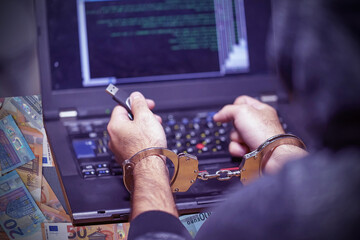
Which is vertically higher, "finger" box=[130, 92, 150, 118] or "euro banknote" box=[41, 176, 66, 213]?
"finger" box=[130, 92, 150, 118]

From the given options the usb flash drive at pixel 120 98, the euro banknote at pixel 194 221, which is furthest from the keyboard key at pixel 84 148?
the euro banknote at pixel 194 221

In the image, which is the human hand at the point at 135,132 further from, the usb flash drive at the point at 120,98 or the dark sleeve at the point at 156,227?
the dark sleeve at the point at 156,227

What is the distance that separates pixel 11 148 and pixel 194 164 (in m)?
0.39

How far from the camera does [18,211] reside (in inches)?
26.0

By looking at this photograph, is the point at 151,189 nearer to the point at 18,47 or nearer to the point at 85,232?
the point at 85,232

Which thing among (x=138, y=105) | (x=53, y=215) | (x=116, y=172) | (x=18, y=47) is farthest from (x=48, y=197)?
(x=18, y=47)

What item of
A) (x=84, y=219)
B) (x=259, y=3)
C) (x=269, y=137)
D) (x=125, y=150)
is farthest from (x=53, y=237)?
(x=259, y=3)

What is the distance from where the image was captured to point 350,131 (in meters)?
0.33

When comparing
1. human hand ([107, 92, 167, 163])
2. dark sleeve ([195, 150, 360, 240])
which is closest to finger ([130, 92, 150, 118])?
human hand ([107, 92, 167, 163])

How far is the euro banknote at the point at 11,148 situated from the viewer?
693 mm

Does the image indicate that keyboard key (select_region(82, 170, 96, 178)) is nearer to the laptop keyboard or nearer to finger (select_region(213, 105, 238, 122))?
the laptop keyboard

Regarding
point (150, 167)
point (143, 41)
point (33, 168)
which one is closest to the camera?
point (150, 167)

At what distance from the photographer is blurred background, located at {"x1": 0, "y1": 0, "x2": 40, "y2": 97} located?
80 centimetres

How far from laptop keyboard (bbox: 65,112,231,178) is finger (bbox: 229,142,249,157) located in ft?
0.04
